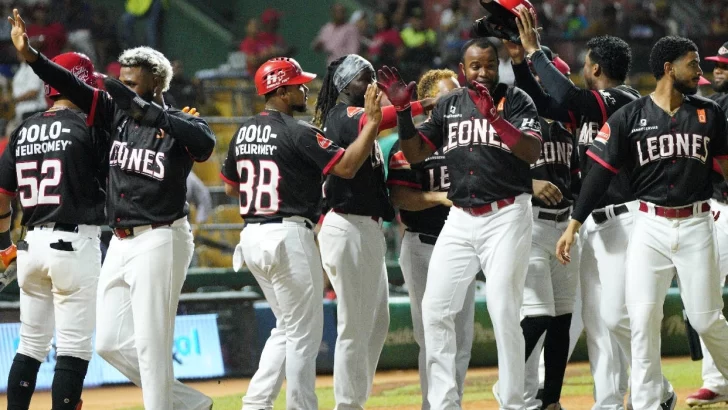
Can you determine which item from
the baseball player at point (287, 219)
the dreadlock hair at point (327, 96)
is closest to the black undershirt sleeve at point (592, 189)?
the baseball player at point (287, 219)

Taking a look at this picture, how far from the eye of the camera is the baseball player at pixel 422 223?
21.5 ft

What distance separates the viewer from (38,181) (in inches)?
238

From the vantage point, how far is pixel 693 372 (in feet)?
30.6

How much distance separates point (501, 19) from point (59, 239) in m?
2.85

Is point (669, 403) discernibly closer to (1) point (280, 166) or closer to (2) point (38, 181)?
(1) point (280, 166)

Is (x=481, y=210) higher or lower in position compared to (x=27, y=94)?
lower

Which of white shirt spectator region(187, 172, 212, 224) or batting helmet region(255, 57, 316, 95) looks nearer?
batting helmet region(255, 57, 316, 95)

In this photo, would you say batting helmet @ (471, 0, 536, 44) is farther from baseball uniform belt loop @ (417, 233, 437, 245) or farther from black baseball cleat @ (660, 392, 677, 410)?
black baseball cleat @ (660, 392, 677, 410)

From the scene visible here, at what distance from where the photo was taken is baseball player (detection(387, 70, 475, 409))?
654 cm

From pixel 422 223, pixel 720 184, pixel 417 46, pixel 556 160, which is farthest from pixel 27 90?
pixel 720 184

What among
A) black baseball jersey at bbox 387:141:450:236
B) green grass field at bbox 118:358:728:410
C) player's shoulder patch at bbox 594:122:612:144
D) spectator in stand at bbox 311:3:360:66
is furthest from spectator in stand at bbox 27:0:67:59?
player's shoulder patch at bbox 594:122:612:144

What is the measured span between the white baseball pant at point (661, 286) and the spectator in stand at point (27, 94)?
892 centimetres

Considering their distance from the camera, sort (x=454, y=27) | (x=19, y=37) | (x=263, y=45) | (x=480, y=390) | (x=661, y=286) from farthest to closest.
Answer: (x=454, y=27)
(x=263, y=45)
(x=480, y=390)
(x=661, y=286)
(x=19, y=37)

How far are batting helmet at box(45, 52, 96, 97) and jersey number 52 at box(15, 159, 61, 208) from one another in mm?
432
